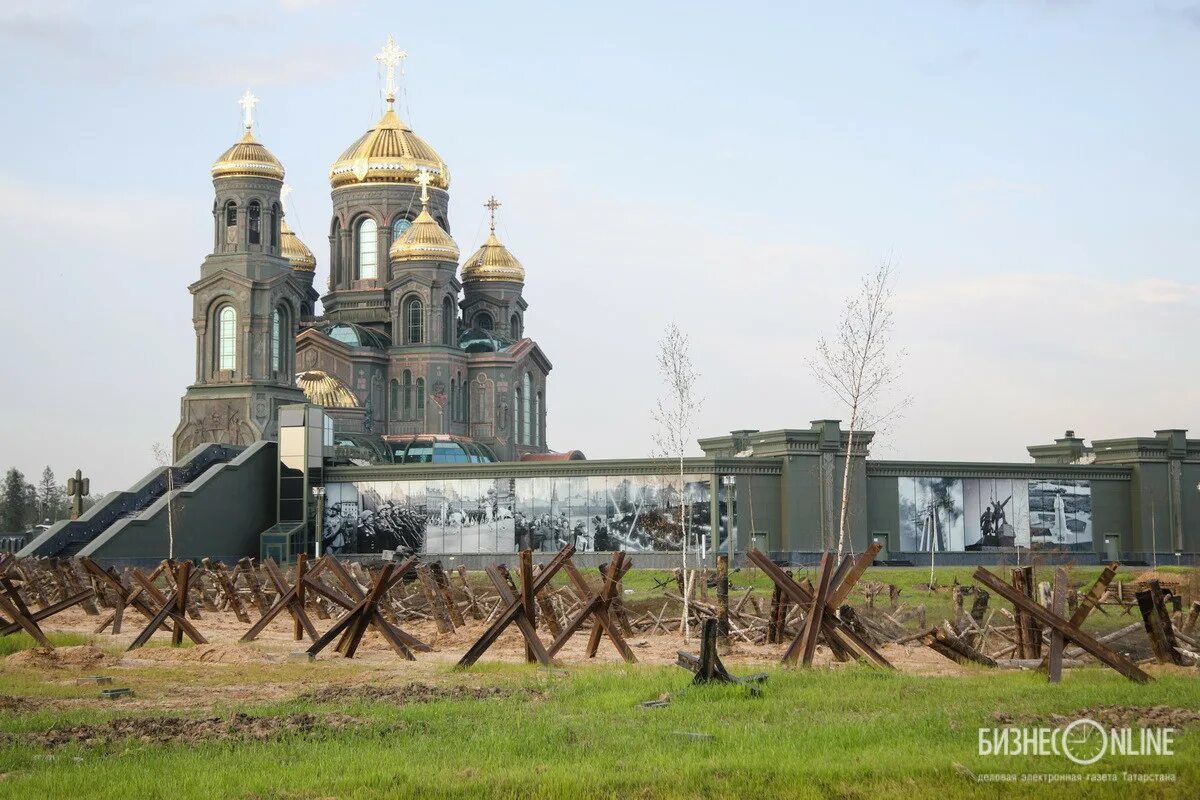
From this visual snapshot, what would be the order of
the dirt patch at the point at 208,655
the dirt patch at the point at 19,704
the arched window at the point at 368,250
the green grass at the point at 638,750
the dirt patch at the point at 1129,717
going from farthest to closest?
the arched window at the point at 368,250 → the dirt patch at the point at 208,655 → the dirt patch at the point at 19,704 → the dirt patch at the point at 1129,717 → the green grass at the point at 638,750

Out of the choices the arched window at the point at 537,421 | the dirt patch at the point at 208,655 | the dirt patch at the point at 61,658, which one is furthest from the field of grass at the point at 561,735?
the arched window at the point at 537,421

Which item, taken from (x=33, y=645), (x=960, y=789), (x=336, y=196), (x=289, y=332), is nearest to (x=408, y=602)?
(x=33, y=645)

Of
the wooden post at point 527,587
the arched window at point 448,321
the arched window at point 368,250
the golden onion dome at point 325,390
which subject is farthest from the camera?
the arched window at point 368,250

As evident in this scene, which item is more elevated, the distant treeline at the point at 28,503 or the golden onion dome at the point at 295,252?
the golden onion dome at the point at 295,252

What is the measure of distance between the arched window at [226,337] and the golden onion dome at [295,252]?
20583 millimetres

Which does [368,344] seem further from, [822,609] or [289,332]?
[822,609]

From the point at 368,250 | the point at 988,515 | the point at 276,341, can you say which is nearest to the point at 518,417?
the point at 368,250

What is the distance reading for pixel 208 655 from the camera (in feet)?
80.9

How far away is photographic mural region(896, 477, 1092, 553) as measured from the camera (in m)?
58.0

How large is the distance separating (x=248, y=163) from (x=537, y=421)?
25441mm

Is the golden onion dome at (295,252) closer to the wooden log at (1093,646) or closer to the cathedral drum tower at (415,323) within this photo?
the cathedral drum tower at (415,323)

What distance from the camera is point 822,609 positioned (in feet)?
67.3

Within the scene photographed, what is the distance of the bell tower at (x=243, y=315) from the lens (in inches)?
2849

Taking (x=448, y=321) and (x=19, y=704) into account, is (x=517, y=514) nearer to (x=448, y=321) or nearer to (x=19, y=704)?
(x=448, y=321)
